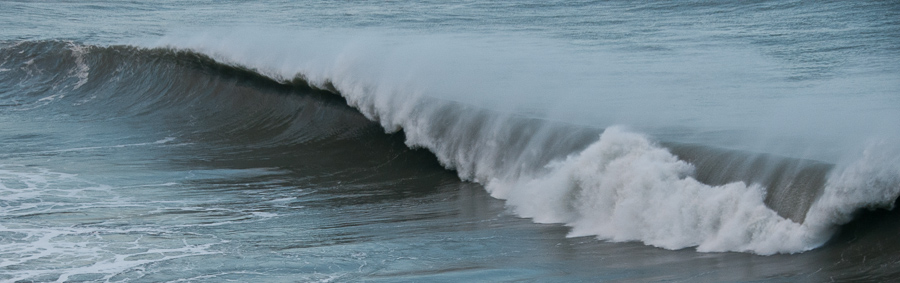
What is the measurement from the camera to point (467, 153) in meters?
11.6

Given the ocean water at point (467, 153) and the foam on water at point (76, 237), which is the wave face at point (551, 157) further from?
the foam on water at point (76, 237)

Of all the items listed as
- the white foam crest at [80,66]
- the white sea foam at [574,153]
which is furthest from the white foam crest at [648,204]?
the white foam crest at [80,66]

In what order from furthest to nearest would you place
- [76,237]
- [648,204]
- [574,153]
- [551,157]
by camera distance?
1. [551,157]
2. [574,153]
3. [76,237]
4. [648,204]

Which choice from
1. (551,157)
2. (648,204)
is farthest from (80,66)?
(648,204)

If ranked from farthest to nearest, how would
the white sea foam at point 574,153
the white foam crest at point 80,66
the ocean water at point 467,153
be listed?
1. the white foam crest at point 80,66
2. the ocean water at point 467,153
3. the white sea foam at point 574,153

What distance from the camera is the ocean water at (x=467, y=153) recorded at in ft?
24.4

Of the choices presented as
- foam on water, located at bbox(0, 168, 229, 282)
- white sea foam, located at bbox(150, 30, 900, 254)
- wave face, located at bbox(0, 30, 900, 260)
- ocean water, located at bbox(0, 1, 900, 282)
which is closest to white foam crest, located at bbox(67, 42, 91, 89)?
ocean water, located at bbox(0, 1, 900, 282)

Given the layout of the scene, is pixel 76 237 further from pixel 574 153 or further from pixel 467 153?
pixel 574 153

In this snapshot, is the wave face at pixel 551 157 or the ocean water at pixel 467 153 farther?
the ocean water at pixel 467 153

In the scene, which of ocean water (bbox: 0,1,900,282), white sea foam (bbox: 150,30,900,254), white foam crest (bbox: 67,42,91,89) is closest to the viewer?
white sea foam (bbox: 150,30,900,254)

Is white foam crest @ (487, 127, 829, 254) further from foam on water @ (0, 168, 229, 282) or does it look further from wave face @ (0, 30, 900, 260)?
foam on water @ (0, 168, 229, 282)

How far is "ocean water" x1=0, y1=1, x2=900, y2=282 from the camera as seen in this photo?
7441mm

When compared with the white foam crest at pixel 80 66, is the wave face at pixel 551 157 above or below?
below

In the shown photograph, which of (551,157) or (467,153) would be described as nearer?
(551,157)
